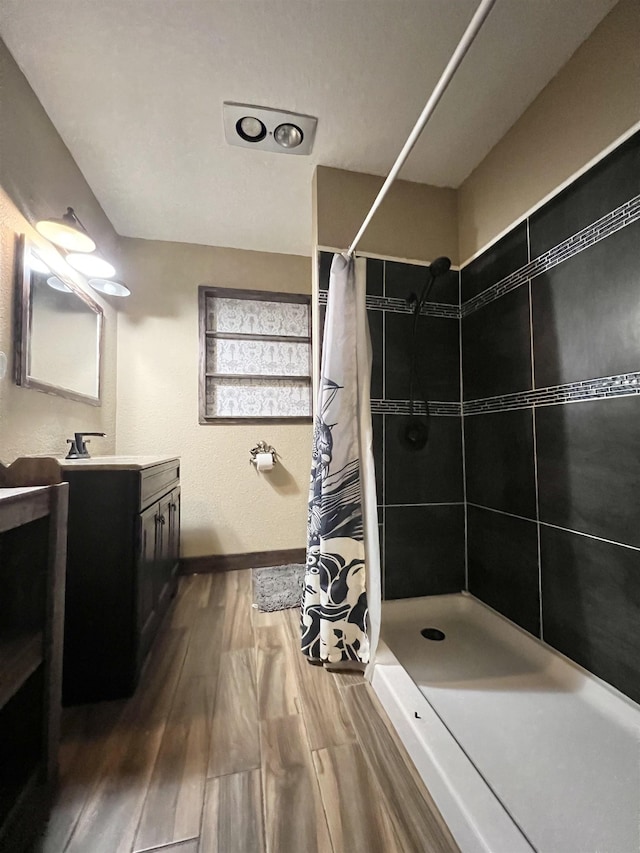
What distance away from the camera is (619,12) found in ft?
3.28

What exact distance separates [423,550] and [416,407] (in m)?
0.70

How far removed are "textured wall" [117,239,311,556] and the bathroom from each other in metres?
0.04

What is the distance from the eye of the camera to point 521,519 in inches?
51.2

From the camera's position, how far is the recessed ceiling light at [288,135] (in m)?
1.38

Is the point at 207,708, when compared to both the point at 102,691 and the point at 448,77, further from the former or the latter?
the point at 448,77

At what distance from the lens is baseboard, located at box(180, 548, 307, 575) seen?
6.82 feet

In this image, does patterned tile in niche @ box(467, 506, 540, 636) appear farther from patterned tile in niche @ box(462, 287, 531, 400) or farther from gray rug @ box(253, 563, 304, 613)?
gray rug @ box(253, 563, 304, 613)

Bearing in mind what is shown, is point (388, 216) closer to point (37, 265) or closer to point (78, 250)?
point (78, 250)

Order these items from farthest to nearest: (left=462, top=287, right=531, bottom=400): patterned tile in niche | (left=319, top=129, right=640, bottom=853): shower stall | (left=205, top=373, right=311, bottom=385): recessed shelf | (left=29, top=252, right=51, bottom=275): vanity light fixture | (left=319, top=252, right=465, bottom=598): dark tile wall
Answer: (left=205, top=373, right=311, bottom=385): recessed shelf → (left=319, top=252, right=465, bottom=598): dark tile wall → (left=462, top=287, right=531, bottom=400): patterned tile in niche → (left=29, top=252, right=51, bottom=275): vanity light fixture → (left=319, top=129, right=640, bottom=853): shower stall

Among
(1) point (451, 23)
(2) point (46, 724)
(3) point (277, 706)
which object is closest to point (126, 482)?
(2) point (46, 724)

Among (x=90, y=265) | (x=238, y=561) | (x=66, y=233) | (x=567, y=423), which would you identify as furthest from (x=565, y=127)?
(x=238, y=561)

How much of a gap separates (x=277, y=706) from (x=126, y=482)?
89 cm

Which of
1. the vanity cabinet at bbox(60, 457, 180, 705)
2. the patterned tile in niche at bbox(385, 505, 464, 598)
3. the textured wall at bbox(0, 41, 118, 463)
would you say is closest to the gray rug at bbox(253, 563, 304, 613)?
the patterned tile in niche at bbox(385, 505, 464, 598)

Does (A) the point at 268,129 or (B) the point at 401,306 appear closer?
(A) the point at 268,129
